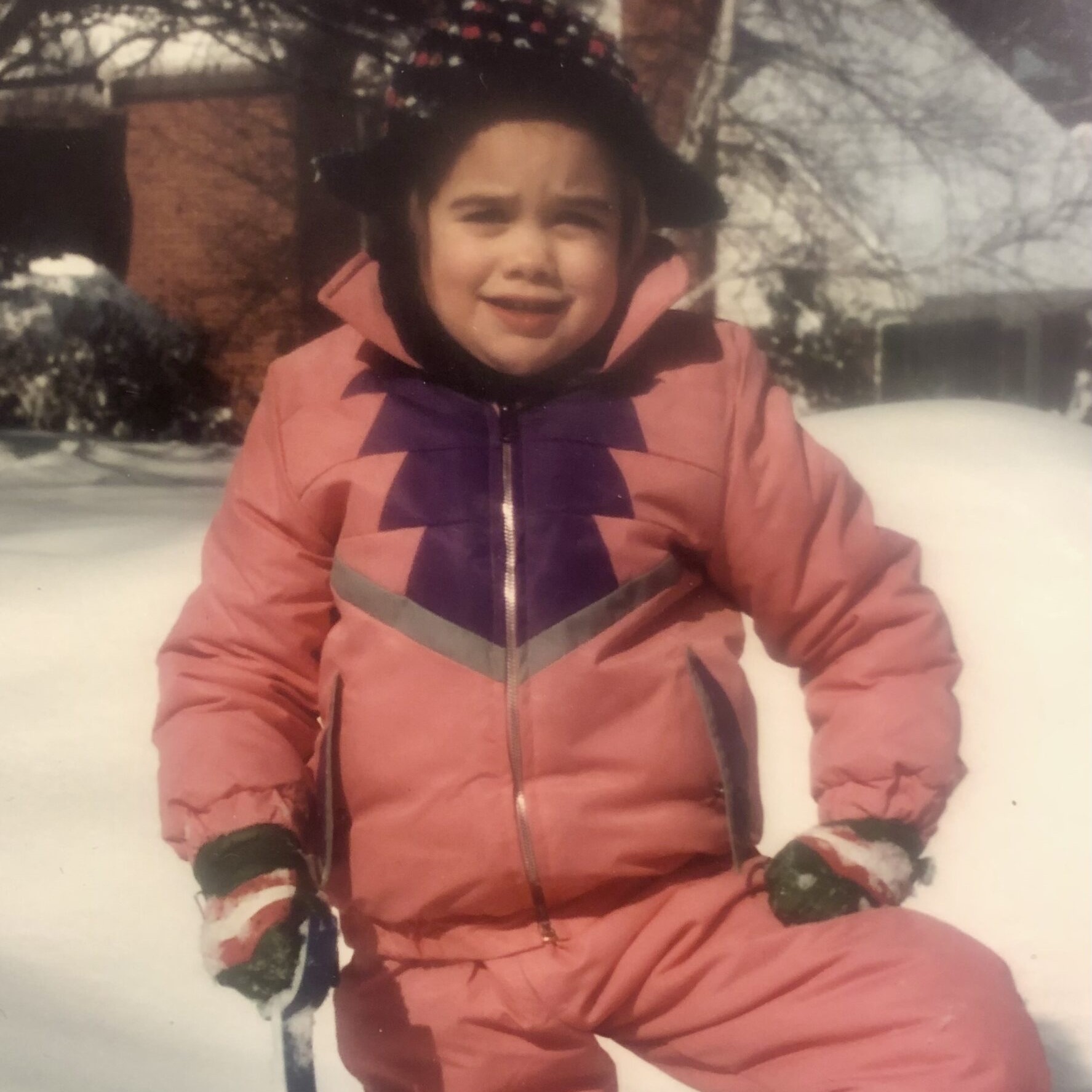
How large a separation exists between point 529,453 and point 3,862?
1133mm

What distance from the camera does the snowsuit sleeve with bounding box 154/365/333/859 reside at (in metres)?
1.37

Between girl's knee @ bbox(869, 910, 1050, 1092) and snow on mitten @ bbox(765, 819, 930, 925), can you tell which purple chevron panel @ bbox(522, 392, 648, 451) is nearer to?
snow on mitten @ bbox(765, 819, 930, 925)

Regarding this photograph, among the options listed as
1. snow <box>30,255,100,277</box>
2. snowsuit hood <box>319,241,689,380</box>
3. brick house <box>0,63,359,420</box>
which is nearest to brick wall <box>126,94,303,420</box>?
brick house <box>0,63,359,420</box>

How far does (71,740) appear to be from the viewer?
1.86 meters

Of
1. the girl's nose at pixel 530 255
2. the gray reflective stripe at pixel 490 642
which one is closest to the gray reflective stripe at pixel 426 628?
the gray reflective stripe at pixel 490 642

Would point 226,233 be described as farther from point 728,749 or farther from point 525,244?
point 728,749

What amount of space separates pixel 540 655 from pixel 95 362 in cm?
242

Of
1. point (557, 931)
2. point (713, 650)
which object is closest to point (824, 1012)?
point (557, 931)

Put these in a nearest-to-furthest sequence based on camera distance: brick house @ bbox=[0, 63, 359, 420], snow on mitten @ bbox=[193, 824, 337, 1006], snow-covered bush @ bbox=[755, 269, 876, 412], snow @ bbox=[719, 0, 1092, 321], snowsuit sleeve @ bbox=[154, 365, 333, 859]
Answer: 1. snow on mitten @ bbox=[193, 824, 337, 1006]
2. snowsuit sleeve @ bbox=[154, 365, 333, 859]
3. snow @ bbox=[719, 0, 1092, 321]
4. brick house @ bbox=[0, 63, 359, 420]
5. snow-covered bush @ bbox=[755, 269, 876, 412]

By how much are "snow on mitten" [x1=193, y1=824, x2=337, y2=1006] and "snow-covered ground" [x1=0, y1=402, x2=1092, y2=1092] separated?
1.21 ft

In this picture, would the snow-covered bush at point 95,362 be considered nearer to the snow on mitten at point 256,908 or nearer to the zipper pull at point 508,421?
the zipper pull at point 508,421

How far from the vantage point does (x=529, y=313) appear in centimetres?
143

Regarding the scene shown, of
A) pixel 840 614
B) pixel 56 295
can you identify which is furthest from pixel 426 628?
pixel 56 295

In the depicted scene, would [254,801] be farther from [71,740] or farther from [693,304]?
[693,304]
